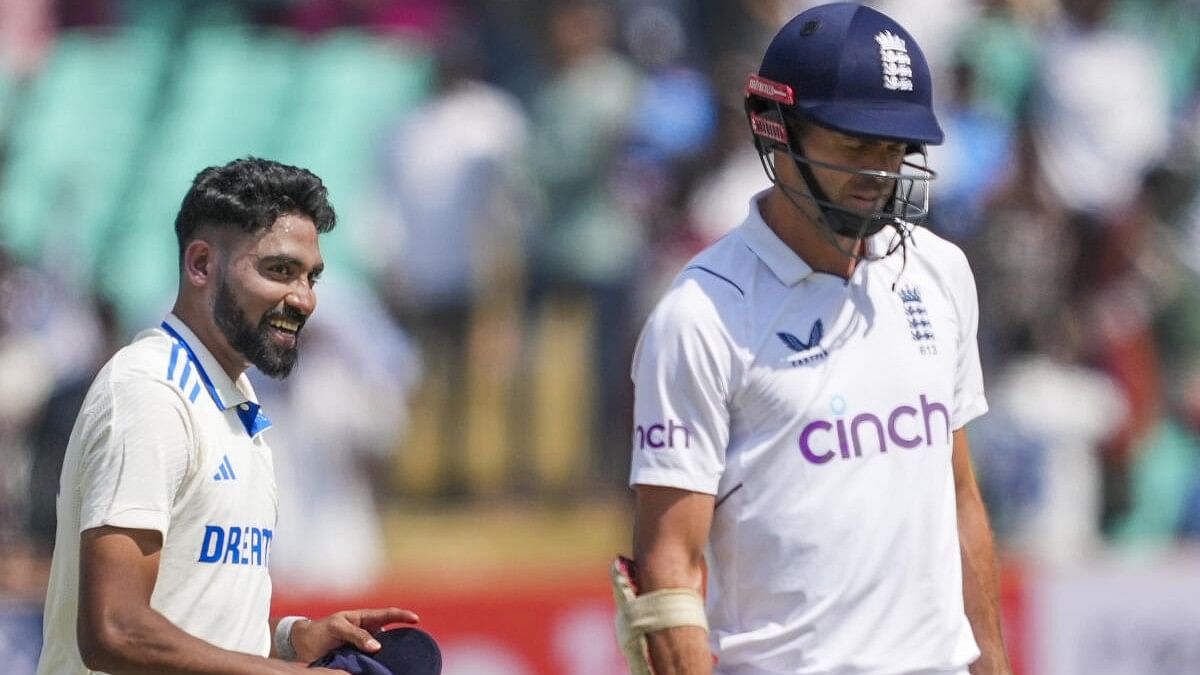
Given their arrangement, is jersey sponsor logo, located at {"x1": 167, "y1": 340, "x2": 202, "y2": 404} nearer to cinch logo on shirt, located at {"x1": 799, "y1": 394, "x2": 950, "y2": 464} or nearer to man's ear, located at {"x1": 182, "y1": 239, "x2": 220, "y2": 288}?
man's ear, located at {"x1": 182, "y1": 239, "x2": 220, "y2": 288}

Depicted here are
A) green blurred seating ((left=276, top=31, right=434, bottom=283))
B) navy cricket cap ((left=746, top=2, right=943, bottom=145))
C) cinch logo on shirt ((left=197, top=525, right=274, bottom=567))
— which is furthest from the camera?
green blurred seating ((left=276, top=31, right=434, bottom=283))

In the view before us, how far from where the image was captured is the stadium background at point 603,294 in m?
9.86

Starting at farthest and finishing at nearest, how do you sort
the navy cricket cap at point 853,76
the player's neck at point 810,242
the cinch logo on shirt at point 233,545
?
1. the player's neck at point 810,242
2. the navy cricket cap at point 853,76
3. the cinch logo on shirt at point 233,545

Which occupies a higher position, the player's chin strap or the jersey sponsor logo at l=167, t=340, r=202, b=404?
the jersey sponsor logo at l=167, t=340, r=202, b=404

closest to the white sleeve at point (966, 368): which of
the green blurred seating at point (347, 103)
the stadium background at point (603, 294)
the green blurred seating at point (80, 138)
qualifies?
the stadium background at point (603, 294)

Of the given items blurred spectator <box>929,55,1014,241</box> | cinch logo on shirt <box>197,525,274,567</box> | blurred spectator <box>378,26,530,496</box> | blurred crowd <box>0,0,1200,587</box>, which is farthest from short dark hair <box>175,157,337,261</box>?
blurred spectator <box>378,26,530,496</box>

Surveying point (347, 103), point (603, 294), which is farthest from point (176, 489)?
point (347, 103)

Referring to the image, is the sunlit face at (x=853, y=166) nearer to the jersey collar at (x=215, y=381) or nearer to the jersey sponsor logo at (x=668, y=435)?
the jersey sponsor logo at (x=668, y=435)

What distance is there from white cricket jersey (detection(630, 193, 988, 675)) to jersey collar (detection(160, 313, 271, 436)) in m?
0.80

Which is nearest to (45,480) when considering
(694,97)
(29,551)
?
(29,551)

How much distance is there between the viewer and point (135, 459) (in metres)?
3.71

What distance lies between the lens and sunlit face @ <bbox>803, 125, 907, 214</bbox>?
430 centimetres

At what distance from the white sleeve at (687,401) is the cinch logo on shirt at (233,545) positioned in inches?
30.3

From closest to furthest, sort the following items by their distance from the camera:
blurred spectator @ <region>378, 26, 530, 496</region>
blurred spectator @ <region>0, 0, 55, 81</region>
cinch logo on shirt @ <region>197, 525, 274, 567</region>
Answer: cinch logo on shirt @ <region>197, 525, 274, 567</region> < blurred spectator @ <region>378, 26, 530, 496</region> < blurred spectator @ <region>0, 0, 55, 81</region>
